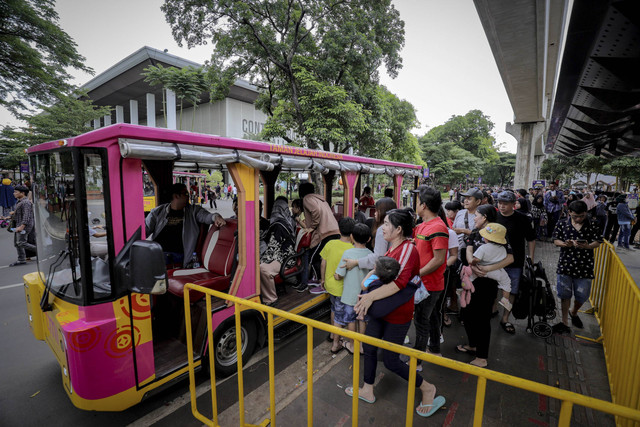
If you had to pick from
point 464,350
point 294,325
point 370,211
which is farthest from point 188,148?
point 370,211

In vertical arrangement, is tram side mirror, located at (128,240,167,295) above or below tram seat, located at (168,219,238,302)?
above

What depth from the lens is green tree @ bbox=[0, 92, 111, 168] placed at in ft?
70.7

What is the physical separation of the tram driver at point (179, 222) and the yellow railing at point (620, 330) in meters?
4.43

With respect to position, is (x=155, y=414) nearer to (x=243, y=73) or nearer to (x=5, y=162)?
(x=243, y=73)

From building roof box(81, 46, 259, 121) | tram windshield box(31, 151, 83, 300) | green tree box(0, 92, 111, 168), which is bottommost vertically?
tram windshield box(31, 151, 83, 300)

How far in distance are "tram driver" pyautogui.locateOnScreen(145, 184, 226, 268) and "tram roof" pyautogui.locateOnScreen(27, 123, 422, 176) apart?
1.18 metres

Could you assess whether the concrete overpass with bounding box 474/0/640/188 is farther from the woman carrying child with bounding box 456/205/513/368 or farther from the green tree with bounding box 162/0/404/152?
the green tree with bounding box 162/0/404/152

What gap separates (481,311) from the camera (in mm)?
3422

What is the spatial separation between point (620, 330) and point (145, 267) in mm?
4611

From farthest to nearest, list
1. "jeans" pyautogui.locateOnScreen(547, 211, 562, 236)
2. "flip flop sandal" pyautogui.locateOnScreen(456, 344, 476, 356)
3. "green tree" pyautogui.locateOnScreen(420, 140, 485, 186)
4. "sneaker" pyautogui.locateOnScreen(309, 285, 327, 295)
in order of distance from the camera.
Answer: "green tree" pyautogui.locateOnScreen(420, 140, 485, 186) < "jeans" pyautogui.locateOnScreen(547, 211, 562, 236) < "sneaker" pyautogui.locateOnScreen(309, 285, 327, 295) < "flip flop sandal" pyautogui.locateOnScreen(456, 344, 476, 356)

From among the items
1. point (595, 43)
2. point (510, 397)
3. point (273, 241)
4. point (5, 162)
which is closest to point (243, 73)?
point (273, 241)

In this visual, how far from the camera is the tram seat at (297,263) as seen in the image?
4.51 m

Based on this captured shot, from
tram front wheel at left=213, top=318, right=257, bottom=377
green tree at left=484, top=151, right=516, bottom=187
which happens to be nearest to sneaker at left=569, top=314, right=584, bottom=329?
tram front wheel at left=213, top=318, right=257, bottom=377

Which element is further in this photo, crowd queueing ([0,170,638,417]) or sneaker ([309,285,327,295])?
sneaker ([309,285,327,295])
